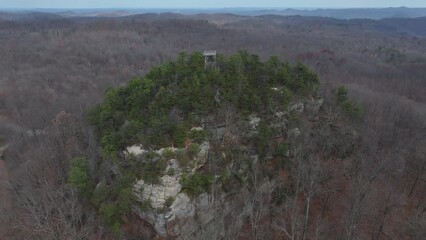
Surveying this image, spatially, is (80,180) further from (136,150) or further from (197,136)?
(197,136)

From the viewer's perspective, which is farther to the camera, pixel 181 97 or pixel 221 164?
pixel 181 97

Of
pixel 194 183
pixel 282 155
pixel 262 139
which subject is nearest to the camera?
pixel 194 183

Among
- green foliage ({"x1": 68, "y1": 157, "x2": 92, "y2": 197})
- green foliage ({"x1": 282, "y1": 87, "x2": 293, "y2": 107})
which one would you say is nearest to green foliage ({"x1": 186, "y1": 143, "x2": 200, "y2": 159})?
green foliage ({"x1": 68, "y1": 157, "x2": 92, "y2": 197})

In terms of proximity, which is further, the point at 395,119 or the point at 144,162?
the point at 395,119

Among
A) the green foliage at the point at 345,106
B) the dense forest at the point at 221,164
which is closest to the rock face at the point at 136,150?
the dense forest at the point at 221,164

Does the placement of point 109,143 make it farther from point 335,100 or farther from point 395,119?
point 395,119

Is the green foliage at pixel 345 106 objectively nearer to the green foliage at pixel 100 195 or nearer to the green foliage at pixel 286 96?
the green foliage at pixel 286 96

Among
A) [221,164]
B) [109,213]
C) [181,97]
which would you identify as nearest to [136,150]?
[109,213]

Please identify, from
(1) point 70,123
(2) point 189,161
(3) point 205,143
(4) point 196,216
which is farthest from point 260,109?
(1) point 70,123
